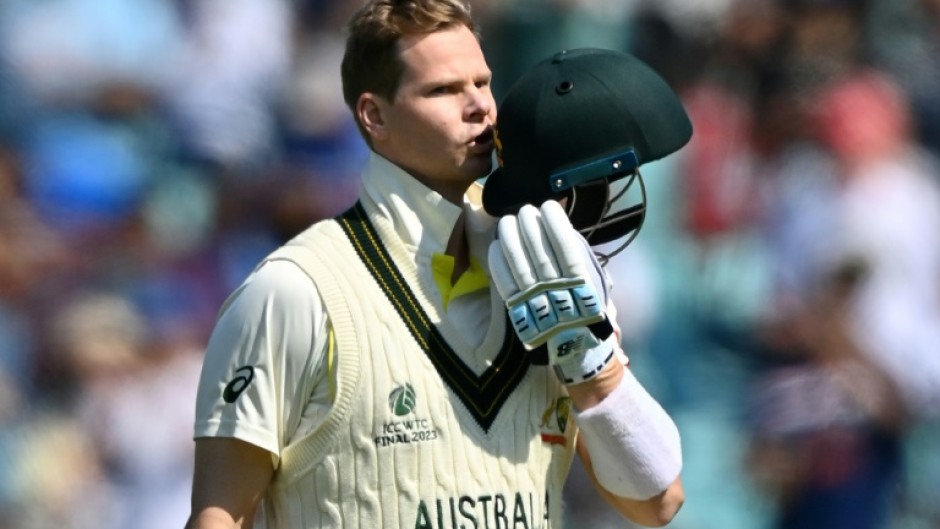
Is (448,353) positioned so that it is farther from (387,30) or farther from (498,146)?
(387,30)

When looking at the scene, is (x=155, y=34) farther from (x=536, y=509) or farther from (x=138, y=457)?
(x=536, y=509)

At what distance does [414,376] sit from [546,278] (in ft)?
1.02

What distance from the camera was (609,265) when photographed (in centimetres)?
532

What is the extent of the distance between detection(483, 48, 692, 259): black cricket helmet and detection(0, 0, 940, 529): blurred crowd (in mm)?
2389

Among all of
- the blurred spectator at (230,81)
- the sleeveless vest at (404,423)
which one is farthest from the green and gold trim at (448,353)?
the blurred spectator at (230,81)

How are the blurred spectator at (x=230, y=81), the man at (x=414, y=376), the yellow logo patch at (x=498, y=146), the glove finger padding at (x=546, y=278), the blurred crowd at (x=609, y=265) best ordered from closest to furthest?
1. the glove finger padding at (x=546, y=278)
2. the man at (x=414, y=376)
3. the yellow logo patch at (x=498, y=146)
4. the blurred crowd at (x=609, y=265)
5. the blurred spectator at (x=230, y=81)

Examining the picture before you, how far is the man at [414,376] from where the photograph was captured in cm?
280

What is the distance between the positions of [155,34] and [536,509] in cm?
308

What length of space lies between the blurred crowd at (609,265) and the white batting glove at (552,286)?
2.55 meters

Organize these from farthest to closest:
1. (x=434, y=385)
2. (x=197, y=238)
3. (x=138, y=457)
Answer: (x=197, y=238)
(x=138, y=457)
(x=434, y=385)

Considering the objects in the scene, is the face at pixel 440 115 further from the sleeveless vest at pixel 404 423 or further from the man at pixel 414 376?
the sleeveless vest at pixel 404 423

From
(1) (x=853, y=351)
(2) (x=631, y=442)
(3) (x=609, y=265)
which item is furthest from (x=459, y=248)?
(1) (x=853, y=351)

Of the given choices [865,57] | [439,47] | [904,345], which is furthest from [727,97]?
[439,47]

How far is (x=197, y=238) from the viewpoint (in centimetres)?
536
